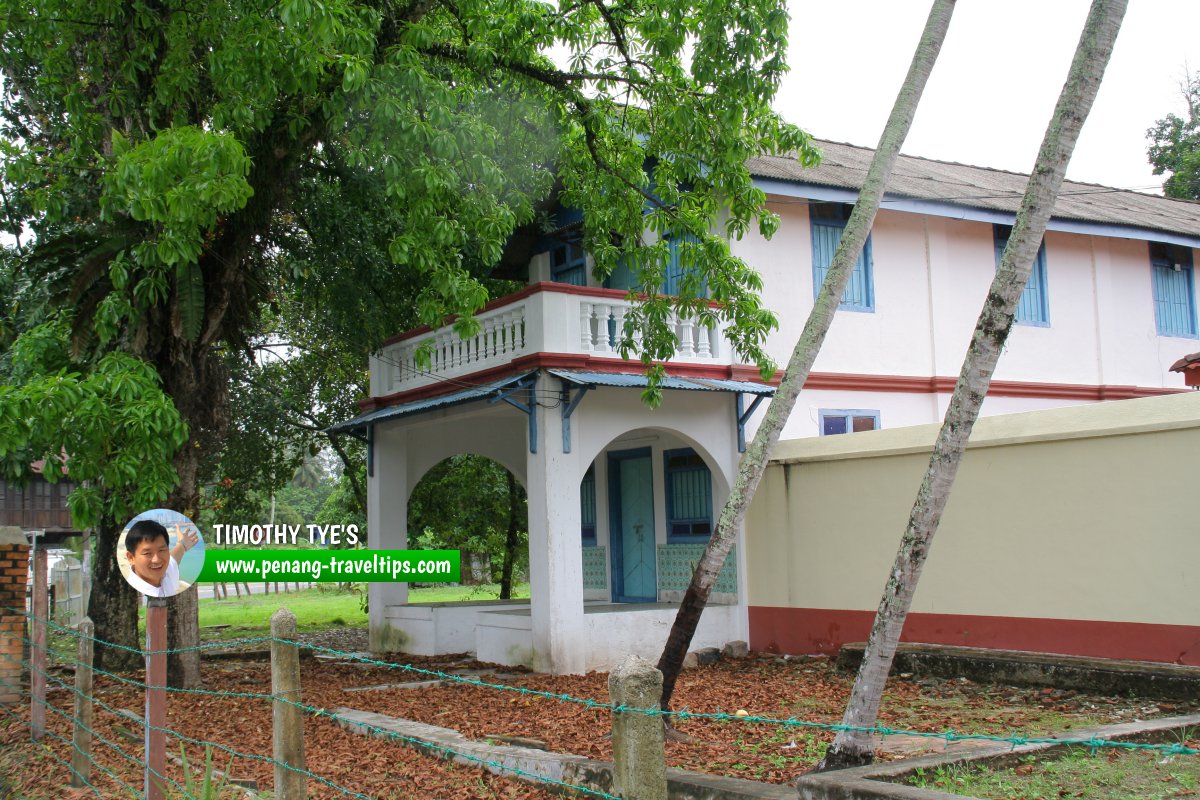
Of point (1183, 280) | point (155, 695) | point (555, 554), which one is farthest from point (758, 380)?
point (155, 695)

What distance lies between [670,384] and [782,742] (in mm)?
5665

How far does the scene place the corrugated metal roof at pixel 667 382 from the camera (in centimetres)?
1302

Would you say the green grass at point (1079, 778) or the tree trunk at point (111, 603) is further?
Answer: the tree trunk at point (111, 603)

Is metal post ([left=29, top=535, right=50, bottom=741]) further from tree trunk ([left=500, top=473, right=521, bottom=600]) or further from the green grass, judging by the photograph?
tree trunk ([left=500, top=473, right=521, bottom=600])

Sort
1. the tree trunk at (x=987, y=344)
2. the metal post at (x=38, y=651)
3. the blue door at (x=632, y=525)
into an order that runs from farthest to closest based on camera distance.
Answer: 1. the blue door at (x=632, y=525)
2. the metal post at (x=38, y=651)
3. the tree trunk at (x=987, y=344)

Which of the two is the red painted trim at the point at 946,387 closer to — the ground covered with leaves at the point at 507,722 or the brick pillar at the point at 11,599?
the ground covered with leaves at the point at 507,722

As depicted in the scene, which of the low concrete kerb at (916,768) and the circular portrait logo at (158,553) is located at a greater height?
the circular portrait logo at (158,553)

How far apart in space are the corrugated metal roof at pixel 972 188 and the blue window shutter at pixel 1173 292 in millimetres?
539

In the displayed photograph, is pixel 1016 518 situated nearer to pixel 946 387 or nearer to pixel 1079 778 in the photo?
pixel 1079 778

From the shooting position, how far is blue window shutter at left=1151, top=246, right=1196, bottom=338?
1892 centimetres

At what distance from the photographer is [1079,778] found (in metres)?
6.68

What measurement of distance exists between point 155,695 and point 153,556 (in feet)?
3.33

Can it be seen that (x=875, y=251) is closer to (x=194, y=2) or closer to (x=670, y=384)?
(x=670, y=384)

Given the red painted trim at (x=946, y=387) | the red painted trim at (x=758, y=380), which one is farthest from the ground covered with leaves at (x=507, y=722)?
the red painted trim at (x=946, y=387)
